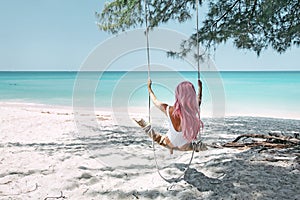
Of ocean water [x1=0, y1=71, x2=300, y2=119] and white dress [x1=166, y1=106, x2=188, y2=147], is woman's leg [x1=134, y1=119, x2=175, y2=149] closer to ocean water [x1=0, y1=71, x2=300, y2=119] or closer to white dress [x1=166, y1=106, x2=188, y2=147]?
white dress [x1=166, y1=106, x2=188, y2=147]

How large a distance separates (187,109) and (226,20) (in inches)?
62.9

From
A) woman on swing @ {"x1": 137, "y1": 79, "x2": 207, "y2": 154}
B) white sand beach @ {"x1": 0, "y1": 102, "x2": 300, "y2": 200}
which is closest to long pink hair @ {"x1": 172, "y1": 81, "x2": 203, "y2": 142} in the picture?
woman on swing @ {"x1": 137, "y1": 79, "x2": 207, "y2": 154}

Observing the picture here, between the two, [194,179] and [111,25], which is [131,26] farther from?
[194,179]

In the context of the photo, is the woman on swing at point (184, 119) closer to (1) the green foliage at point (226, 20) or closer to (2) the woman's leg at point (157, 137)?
(2) the woman's leg at point (157, 137)

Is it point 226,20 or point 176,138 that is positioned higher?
point 226,20

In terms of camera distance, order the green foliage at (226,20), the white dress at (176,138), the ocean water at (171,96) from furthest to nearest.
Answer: the ocean water at (171,96), the green foliage at (226,20), the white dress at (176,138)

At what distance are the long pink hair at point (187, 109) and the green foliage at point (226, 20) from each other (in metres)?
1.30

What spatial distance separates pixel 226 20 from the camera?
9.64ft

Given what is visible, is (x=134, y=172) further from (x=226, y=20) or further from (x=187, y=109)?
(x=226, y=20)

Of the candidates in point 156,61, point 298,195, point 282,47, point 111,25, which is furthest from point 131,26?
point 298,195

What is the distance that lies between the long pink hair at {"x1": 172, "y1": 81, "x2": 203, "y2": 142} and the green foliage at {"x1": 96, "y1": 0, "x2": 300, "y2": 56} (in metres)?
1.30

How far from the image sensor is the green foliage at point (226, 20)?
2668mm

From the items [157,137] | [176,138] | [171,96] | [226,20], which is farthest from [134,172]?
[171,96]

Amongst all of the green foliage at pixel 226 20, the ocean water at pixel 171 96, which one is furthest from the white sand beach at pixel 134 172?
the green foliage at pixel 226 20
